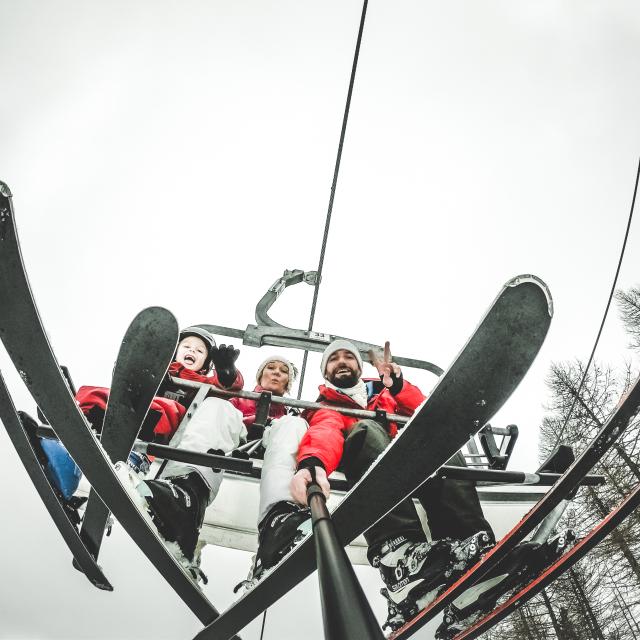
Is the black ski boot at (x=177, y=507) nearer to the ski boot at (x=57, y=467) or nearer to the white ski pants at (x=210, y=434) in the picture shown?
the white ski pants at (x=210, y=434)

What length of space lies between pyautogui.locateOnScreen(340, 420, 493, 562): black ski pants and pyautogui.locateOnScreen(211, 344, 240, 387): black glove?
894 mm

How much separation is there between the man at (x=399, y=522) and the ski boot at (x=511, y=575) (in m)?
0.11

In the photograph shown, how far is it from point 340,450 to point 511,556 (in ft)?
2.59

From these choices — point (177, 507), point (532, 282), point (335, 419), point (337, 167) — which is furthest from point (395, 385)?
point (337, 167)

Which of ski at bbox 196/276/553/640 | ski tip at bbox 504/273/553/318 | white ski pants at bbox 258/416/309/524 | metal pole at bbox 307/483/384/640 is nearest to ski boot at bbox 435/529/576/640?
ski at bbox 196/276/553/640

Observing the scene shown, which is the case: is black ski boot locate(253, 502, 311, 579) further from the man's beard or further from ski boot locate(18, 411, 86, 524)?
the man's beard

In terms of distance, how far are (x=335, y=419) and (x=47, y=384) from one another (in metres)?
1.38

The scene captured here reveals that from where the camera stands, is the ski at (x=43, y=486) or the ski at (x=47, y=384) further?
the ski at (x=43, y=486)

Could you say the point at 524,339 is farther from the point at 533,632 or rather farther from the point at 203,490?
the point at 533,632

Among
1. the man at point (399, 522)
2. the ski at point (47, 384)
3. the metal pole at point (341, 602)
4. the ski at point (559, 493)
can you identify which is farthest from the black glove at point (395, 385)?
the metal pole at point (341, 602)

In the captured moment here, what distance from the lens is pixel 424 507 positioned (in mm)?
2012

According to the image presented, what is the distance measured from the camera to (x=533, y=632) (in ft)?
42.9

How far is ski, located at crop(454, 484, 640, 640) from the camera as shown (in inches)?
66.4

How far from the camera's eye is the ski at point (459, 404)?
44.6 inches
